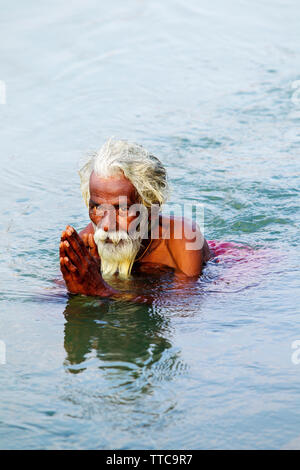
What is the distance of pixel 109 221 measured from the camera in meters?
4.57

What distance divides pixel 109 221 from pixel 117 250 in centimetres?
23

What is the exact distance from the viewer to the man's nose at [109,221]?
457 cm

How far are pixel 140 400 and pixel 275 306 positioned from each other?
1458mm

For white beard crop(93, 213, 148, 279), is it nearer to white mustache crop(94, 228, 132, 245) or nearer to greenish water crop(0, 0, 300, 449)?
white mustache crop(94, 228, 132, 245)

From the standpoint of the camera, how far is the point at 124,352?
156 inches

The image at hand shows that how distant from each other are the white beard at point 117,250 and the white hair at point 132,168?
0.25 metres

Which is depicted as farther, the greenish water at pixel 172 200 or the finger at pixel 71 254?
the finger at pixel 71 254

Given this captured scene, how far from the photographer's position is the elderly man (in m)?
4.39

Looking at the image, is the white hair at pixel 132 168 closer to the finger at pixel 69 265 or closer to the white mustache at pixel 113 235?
the white mustache at pixel 113 235
